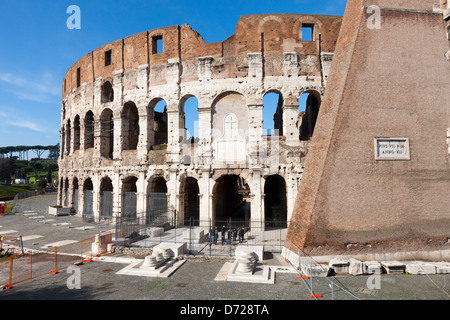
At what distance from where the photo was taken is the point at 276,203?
63.2 feet

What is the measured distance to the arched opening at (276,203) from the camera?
52.5 ft

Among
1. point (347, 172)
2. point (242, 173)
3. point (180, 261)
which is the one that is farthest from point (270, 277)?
point (242, 173)

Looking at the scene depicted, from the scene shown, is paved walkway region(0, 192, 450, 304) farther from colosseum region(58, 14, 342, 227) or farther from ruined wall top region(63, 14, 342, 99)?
ruined wall top region(63, 14, 342, 99)

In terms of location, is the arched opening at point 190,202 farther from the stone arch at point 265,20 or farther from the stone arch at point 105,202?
the stone arch at point 265,20

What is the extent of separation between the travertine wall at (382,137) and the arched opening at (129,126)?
45.7ft

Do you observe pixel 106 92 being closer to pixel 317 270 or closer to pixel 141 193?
pixel 141 193

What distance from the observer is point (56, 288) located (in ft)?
24.2

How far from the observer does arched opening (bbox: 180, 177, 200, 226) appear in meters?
17.1

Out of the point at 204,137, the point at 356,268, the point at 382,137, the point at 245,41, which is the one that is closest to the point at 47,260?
the point at 204,137

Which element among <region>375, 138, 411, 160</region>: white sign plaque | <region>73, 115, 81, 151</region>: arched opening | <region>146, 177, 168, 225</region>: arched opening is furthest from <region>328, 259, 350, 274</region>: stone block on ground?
<region>73, 115, 81, 151</region>: arched opening

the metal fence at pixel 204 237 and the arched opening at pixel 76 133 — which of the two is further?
the arched opening at pixel 76 133

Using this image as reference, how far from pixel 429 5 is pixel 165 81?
1413 cm

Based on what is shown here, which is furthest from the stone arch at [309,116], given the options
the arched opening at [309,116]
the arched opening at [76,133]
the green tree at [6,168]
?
the green tree at [6,168]

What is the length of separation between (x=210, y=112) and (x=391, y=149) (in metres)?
10.0
